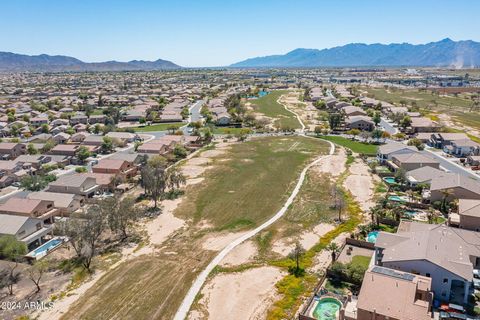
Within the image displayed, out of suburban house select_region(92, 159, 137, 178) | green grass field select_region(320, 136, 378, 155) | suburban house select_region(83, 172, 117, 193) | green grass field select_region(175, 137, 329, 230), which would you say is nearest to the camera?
green grass field select_region(175, 137, 329, 230)

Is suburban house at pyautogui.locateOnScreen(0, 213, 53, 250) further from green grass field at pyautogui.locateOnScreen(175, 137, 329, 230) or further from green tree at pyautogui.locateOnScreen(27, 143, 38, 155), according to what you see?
green tree at pyautogui.locateOnScreen(27, 143, 38, 155)

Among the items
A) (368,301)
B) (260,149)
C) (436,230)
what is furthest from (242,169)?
(368,301)

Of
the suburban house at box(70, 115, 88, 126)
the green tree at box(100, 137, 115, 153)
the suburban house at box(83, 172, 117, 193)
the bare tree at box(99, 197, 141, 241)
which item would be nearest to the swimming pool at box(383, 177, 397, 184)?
the bare tree at box(99, 197, 141, 241)

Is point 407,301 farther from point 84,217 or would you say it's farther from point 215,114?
point 215,114

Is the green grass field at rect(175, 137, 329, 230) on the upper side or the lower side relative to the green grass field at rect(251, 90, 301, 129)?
lower

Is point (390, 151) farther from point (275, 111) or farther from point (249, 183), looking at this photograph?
point (275, 111)
